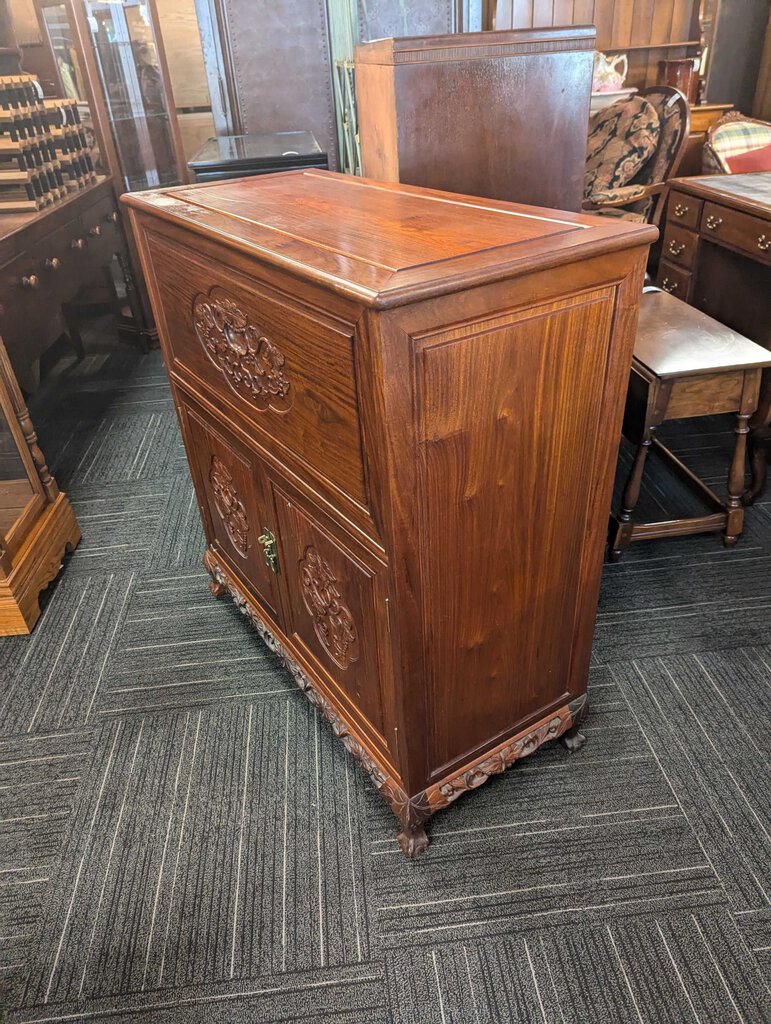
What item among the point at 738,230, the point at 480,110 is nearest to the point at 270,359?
the point at 480,110

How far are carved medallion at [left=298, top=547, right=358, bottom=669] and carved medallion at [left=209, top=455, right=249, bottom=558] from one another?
291 millimetres

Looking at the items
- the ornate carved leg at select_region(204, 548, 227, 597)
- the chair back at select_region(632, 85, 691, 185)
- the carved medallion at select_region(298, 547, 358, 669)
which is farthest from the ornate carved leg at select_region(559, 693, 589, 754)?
the chair back at select_region(632, 85, 691, 185)

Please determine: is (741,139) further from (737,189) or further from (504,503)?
(504,503)

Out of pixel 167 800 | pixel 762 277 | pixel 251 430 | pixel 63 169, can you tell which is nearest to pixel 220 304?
pixel 251 430

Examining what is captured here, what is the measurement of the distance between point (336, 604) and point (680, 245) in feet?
6.95

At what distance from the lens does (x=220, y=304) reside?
48.8 inches

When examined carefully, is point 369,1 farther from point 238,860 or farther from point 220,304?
point 238,860

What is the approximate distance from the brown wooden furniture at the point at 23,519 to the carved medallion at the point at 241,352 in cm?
88

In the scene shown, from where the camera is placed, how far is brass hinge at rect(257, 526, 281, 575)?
4.71 feet

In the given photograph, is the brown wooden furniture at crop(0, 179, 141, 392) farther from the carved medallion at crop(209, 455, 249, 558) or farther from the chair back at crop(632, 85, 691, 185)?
the chair back at crop(632, 85, 691, 185)

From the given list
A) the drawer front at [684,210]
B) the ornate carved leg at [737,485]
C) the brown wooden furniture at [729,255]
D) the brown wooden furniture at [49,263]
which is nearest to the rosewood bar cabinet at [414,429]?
the ornate carved leg at [737,485]

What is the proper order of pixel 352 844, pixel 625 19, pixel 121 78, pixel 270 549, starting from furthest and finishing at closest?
pixel 625 19, pixel 121 78, pixel 270 549, pixel 352 844

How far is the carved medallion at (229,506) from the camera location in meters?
1.57

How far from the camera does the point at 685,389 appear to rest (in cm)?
180
